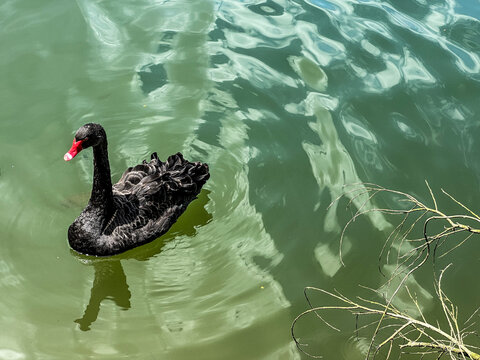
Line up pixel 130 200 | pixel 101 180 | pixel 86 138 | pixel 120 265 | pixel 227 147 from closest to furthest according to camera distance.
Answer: pixel 86 138, pixel 101 180, pixel 120 265, pixel 130 200, pixel 227 147

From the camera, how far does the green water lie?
16.8 ft

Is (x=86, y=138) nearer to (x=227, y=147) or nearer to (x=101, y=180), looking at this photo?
(x=101, y=180)

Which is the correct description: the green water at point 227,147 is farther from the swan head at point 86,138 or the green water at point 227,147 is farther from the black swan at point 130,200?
the swan head at point 86,138

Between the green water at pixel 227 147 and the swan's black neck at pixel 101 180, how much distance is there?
0.41 metres

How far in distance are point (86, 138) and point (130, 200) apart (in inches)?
36.3

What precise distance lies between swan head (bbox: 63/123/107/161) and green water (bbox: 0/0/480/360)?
90cm

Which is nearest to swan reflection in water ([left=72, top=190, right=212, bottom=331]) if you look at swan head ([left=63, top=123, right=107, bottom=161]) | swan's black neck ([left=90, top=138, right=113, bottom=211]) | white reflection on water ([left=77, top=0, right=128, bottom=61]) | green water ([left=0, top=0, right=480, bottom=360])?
green water ([left=0, top=0, right=480, bottom=360])

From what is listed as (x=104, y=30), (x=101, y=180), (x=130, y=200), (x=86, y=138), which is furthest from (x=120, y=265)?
(x=104, y=30)

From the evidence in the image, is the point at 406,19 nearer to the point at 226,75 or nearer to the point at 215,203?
the point at 226,75

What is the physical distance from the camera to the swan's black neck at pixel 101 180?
215 inches

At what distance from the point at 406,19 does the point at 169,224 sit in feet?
15.0

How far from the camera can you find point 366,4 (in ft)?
29.8

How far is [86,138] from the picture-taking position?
203 inches

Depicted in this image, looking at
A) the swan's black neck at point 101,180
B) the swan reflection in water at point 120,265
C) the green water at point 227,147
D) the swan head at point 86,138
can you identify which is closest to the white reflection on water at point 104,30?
the green water at point 227,147
